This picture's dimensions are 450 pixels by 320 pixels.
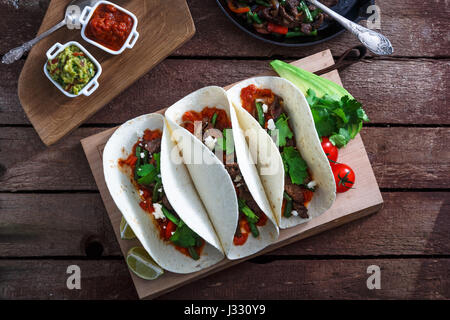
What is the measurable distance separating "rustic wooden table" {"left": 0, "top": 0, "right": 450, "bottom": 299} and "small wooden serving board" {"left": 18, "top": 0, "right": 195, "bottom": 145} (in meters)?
0.16

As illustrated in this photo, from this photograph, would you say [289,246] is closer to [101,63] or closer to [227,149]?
[227,149]

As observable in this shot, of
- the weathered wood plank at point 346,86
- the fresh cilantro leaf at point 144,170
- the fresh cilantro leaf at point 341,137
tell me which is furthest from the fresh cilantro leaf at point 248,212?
the weathered wood plank at point 346,86

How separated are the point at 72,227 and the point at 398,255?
2.46 metres

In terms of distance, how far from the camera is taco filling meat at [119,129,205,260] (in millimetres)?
2438

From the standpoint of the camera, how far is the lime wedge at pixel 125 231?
8.25ft

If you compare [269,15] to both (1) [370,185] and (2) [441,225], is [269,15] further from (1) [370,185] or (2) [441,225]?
(2) [441,225]

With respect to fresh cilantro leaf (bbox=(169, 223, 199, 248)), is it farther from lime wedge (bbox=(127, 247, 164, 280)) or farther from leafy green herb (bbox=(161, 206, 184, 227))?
lime wedge (bbox=(127, 247, 164, 280))

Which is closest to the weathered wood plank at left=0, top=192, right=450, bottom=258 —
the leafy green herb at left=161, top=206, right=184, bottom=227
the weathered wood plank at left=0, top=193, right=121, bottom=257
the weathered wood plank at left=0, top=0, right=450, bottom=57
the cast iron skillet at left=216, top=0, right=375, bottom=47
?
the weathered wood plank at left=0, top=193, right=121, bottom=257

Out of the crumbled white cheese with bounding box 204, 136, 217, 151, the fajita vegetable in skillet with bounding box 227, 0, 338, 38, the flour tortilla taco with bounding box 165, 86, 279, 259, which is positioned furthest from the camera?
the fajita vegetable in skillet with bounding box 227, 0, 338, 38

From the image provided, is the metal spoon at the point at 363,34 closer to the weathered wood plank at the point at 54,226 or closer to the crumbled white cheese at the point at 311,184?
the crumbled white cheese at the point at 311,184

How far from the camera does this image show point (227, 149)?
242 centimetres

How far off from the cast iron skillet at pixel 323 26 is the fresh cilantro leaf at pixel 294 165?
802 mm

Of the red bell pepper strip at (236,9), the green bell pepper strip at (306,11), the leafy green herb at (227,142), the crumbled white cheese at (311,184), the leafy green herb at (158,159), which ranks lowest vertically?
the crumbled white cheese at (311,184)

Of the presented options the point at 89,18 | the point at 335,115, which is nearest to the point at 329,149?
the point at 335,115
